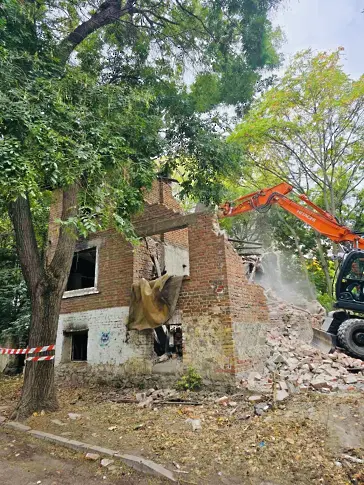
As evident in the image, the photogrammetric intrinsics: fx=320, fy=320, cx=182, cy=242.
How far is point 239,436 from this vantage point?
15.1 ft

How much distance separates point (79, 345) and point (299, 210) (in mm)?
8059

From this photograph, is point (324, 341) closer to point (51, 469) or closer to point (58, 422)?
point (58, 422)

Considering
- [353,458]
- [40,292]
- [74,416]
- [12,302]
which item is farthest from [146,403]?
[12,302]

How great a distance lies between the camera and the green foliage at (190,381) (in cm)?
689

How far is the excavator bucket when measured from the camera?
30.3ft

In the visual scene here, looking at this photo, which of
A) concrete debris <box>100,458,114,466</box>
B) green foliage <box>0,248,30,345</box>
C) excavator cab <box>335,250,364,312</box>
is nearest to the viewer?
concrete debris <box>100,458,114,466</box>

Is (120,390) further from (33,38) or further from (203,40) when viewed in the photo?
(203,40)

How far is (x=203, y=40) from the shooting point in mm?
8961

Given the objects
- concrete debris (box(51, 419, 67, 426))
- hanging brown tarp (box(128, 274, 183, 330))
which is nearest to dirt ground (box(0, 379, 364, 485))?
concrete debris (box(51, 419, 67, 426))

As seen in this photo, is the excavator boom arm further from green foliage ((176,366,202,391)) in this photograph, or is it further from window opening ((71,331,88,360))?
window opening ((71,331,88,360))

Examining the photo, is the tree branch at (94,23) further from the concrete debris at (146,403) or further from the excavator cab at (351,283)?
the excavator cab at (351,283)

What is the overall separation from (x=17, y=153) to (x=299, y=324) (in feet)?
31.9

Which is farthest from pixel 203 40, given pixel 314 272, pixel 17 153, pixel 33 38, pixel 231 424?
pixel 314 272

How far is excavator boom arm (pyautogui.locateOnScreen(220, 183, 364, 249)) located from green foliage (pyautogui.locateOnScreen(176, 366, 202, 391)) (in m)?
5.71
